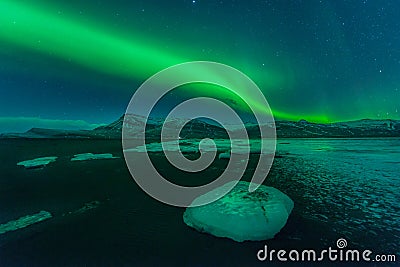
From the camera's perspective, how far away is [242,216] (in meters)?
4.18

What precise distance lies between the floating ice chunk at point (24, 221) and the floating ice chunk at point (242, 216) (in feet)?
11.6

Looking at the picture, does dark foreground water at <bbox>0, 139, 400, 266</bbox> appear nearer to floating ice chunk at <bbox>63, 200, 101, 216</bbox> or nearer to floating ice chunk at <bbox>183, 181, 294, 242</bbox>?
floating ice chunk at <bbox>63, 200, 101, 216</bbox>

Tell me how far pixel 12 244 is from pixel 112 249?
1945 millimetres

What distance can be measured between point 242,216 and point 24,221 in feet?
16.8

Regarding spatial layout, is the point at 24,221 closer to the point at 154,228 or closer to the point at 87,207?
the point at 87,207

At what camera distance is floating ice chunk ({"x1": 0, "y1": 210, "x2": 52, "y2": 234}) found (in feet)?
15.3

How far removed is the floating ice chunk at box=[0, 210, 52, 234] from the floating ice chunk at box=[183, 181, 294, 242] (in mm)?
3524

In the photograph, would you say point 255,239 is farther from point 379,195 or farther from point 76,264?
point 379,195

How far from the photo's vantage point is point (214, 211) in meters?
4.55

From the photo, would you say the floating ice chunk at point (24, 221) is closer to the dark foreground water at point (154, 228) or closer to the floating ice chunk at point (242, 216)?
the dark foreground water at point (154, 228)

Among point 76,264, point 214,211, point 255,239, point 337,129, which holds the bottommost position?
point 76,264

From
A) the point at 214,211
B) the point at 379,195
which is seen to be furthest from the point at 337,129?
the point at 214,211

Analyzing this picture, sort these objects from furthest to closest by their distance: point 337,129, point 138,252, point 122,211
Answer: point 337,129 < point 122,211 < point 138,252

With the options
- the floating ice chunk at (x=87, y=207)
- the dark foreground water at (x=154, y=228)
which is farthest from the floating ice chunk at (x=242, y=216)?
the floating ice chunk at (x=87, y=207)
